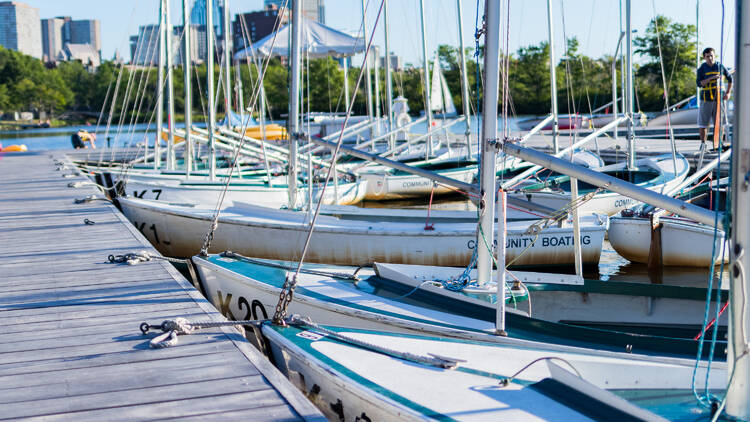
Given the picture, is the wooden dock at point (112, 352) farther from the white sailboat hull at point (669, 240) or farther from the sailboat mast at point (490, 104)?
the white sailboat hull at point (669, 240)

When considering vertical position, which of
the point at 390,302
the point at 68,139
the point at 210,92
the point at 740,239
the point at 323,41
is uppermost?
the point at 323,41

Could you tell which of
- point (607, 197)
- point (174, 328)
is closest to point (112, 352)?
point (174, 328)

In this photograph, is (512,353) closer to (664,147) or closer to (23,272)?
(23,272)

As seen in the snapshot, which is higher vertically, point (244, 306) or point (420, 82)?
point (420, 82)

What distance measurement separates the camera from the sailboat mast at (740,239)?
125 inches

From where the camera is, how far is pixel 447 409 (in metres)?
3.75

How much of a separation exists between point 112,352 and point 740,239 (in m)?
3.84

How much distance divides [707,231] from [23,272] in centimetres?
902

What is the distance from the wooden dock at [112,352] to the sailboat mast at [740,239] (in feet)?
6.70

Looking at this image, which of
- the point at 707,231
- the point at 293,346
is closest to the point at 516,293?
the point at 293,346

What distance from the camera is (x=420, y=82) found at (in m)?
62.9

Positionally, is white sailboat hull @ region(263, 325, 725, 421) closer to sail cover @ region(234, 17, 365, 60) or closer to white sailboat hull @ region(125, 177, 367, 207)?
white sailboat hull @ region(125, 177, 367, 207)

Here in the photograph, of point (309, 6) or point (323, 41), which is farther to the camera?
point (309, 6)

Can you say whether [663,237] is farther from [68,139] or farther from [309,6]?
[68,139]
